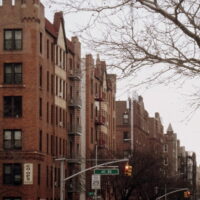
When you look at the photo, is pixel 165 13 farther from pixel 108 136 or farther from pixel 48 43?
pixel 108 136

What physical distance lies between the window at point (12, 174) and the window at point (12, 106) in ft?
16.2

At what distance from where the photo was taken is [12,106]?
7088 centimetres

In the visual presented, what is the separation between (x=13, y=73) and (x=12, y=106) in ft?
10.9

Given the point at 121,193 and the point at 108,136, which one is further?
the point at 108,136

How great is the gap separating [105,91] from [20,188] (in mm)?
43635

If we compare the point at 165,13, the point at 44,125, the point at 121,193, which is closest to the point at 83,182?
the point at 121,193

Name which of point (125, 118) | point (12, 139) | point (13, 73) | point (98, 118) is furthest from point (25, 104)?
point (125, 118)

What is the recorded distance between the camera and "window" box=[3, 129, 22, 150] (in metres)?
69.9

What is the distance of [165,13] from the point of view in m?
14.6

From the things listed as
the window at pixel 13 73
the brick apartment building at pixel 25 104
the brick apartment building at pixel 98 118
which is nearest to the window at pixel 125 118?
the brick apartment building at pixel 98 118

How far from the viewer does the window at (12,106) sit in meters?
70.7

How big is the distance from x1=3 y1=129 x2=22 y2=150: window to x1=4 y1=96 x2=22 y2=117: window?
1.69 meters

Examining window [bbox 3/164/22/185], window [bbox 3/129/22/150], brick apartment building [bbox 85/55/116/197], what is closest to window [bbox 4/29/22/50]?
window [bbox 3/129/22/150]

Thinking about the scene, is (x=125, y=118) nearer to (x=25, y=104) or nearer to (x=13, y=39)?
(x=25, y=104)
